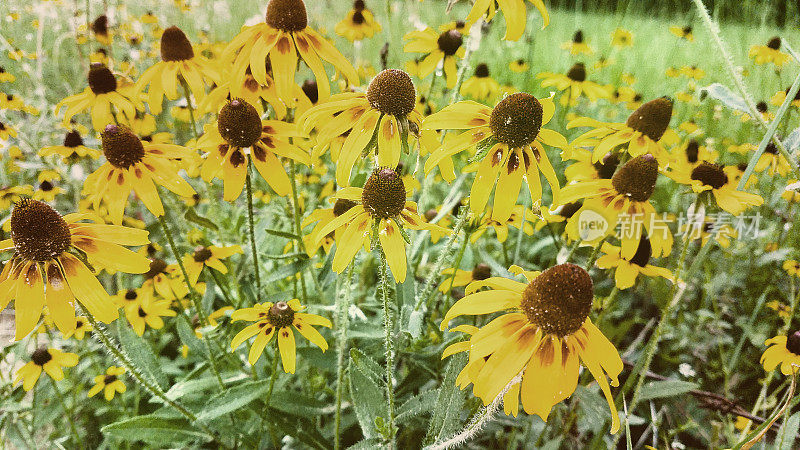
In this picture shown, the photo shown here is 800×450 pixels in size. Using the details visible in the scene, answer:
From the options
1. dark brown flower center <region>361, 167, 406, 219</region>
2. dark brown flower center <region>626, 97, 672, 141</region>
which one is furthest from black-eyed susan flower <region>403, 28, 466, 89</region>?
dark brown flower center <region>361, 167, 406, 219</region>

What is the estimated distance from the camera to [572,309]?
807mm

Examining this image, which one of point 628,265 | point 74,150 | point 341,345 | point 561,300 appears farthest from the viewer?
point 74,150

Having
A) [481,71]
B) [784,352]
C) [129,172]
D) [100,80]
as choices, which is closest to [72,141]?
[100,80]

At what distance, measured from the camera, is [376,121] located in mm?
1125

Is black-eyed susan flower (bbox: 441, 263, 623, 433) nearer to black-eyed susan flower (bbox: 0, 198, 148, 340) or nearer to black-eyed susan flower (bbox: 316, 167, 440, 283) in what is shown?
black-eyed susan flower (bbox: 316, 167, 440, 283)

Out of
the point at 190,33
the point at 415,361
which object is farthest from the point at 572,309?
the point at 190,33

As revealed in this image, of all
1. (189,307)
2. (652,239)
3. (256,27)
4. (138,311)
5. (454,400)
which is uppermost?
(256,27)

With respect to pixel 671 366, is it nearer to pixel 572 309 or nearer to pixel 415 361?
pixel 415 361

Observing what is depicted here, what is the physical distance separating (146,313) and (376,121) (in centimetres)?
119

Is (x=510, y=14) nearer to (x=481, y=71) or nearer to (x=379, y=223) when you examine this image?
(x=379, y=223)

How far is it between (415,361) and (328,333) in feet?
Result: 1.14

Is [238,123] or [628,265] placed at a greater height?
[238,123]

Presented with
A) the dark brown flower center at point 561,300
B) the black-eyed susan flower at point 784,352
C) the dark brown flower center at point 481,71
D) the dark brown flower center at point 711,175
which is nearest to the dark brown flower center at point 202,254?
the dark brown flower center at point 561,300

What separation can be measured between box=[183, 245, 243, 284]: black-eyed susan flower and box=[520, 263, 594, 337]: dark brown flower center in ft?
3.29
